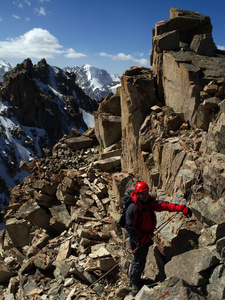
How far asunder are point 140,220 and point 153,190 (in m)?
4.06

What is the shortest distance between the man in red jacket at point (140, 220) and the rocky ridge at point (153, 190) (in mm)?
440

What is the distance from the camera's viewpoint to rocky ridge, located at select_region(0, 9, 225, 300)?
20.3 ft

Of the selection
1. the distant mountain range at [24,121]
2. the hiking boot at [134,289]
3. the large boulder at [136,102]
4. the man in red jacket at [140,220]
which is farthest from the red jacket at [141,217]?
the distant mountain range at [24,121]

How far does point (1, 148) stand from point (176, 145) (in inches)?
3753

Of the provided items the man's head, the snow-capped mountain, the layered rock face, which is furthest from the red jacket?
the snow-capped mountain

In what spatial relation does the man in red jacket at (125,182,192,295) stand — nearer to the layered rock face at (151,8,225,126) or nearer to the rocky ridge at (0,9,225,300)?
the rocky ridge at (0,9,225,300)

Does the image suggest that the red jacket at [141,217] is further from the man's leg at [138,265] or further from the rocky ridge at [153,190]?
the rocky ridge at [153,190]

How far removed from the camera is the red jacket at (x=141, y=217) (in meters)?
6.38

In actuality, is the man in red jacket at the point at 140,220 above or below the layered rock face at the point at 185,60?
below

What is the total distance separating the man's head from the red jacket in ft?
0.46

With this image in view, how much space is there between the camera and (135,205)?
6402mm

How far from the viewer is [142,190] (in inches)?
249

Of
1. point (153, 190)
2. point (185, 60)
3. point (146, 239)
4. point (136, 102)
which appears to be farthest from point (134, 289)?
point (185, 60)

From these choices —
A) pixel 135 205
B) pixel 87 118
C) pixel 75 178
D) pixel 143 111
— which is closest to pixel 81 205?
pixel 75 178
